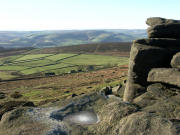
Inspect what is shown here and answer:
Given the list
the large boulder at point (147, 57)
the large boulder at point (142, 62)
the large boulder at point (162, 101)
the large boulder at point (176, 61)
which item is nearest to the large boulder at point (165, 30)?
the large boulder at point (147, 57)

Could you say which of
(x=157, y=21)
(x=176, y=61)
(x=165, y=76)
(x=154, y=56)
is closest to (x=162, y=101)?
(x=165, y=76)

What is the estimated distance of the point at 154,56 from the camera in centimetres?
2848

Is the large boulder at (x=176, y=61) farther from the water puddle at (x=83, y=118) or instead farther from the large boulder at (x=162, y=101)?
the water puddle at (x=83, y=118)

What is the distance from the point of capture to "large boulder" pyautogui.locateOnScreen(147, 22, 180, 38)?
99.0 ft

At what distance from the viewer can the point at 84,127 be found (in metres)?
15.5

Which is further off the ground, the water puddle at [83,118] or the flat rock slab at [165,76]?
the flat rock slab at [165,76]

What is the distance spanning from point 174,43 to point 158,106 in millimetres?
13607

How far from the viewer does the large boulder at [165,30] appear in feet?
99.0

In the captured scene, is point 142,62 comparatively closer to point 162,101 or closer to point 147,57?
point 147,57

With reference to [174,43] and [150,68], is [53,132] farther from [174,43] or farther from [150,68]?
[174,43]

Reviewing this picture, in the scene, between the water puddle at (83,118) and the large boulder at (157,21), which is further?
the large boulder at (157,21)

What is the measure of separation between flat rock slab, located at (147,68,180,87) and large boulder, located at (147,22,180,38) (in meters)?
6.90

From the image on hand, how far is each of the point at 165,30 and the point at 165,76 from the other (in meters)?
9.16

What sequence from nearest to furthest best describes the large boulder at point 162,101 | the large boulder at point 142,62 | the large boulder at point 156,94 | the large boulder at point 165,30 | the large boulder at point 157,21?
1. the large boulder at point 162,101
2. the large boulder at point 156,94
3. the large boulder at point 142,62
4. the large boulder at point 165,30
5. the large boulder at point 157,21
